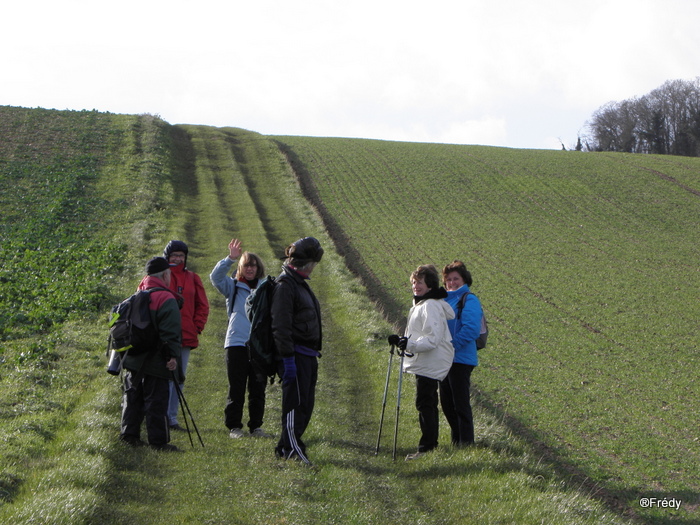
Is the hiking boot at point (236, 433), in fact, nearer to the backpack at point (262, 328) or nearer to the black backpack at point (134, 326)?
the backpack at point (262, 328)

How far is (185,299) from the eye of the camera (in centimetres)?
866

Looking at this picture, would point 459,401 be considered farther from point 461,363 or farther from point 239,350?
point 239,350

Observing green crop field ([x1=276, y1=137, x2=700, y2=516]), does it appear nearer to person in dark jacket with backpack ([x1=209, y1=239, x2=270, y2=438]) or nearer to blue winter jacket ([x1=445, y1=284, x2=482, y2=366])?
blue winter jacket ([x1=445, y1=284, x2=482, y2=366])

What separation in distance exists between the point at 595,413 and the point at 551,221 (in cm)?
2350

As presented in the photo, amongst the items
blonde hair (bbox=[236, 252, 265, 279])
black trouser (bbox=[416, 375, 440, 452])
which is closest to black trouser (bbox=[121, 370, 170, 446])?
blonde hair (bbox=[236, 252, 265, 279])

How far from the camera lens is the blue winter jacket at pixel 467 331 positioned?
7836 millimetres

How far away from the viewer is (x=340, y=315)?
56.3 ft

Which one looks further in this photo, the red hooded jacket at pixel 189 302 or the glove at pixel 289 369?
the red hooded jacket at pixel 189 302

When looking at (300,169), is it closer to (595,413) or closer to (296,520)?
→ (595,413)

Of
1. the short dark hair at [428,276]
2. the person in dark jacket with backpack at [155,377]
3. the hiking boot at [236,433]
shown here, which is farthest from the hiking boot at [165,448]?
the short dark hair at [428,276]

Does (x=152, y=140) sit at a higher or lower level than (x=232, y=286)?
higher

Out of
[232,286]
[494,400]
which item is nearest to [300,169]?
[494,400]

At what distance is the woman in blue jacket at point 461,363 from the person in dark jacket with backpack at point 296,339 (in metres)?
1.84

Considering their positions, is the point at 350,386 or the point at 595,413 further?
the point at 595,413
